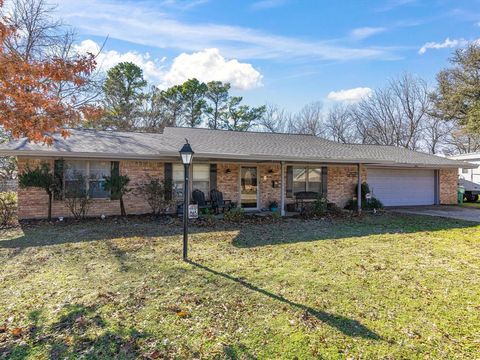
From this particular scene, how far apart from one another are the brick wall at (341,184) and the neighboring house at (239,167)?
0.15 ft

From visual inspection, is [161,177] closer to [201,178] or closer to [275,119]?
[201,178]

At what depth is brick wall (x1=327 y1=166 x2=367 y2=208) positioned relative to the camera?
47.1 ft

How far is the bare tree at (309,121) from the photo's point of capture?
3400 centimetres

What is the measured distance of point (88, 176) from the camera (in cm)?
1120

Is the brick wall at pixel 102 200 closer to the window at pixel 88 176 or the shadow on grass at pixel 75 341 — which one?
the window at pixel 88 176

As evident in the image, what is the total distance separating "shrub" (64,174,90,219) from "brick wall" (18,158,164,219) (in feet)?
1.41

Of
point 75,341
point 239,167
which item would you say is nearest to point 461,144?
point 239,167

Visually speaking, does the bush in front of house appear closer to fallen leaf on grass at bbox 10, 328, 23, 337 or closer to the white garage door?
the white garage door

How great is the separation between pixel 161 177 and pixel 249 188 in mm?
3550

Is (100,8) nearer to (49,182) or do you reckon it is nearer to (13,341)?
(49,182)

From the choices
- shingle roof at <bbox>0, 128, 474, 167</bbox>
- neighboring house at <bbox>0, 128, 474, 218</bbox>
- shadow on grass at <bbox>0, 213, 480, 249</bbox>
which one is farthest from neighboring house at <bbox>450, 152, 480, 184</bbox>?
shadow on grass at <bbox>0, 213, 480, 249</bbox>

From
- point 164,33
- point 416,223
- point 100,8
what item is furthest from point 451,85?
point 100,8

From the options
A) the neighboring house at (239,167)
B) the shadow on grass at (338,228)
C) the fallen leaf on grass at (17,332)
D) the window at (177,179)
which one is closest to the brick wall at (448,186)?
the neighboring house at (239,167)

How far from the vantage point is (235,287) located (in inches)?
186
